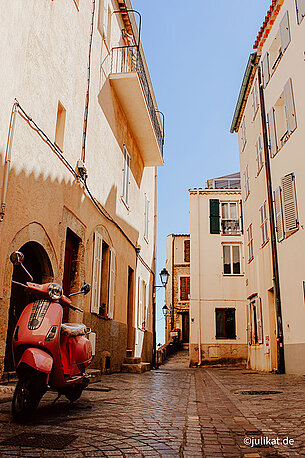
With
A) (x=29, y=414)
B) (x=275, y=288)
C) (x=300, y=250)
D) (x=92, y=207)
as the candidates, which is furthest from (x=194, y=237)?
(x=29, y=414)

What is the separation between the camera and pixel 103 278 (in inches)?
455

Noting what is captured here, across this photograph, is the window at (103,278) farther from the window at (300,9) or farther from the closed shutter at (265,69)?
the closed shutter at (265,69)

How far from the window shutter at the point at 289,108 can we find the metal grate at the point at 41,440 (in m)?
10.8

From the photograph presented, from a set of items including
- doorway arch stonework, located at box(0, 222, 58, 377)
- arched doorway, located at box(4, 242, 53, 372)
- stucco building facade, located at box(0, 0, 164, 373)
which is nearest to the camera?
doorway arch stonework, located at box(0, 222, 58, 377)

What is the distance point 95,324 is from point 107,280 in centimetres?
162

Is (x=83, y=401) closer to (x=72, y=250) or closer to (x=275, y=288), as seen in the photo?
(x=72, y=250)

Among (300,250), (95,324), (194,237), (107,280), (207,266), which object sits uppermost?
(194,237)

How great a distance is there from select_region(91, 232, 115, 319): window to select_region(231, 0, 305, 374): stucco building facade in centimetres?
479

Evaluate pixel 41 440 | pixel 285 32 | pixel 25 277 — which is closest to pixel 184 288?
pixel 285 32

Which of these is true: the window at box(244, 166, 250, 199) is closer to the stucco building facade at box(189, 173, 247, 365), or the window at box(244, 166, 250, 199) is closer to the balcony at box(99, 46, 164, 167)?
the balcony at box(99, 46, 164, 167)

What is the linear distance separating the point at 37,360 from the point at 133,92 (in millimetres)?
10272

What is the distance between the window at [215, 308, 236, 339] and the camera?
25.2 meters

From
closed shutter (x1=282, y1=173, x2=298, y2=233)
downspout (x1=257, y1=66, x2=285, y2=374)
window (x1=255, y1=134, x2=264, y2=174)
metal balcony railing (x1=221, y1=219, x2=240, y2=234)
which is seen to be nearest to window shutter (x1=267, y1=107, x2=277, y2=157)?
downspout (x1=257, y1=66, x2=285, y2=374)

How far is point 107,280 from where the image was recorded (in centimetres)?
1161
